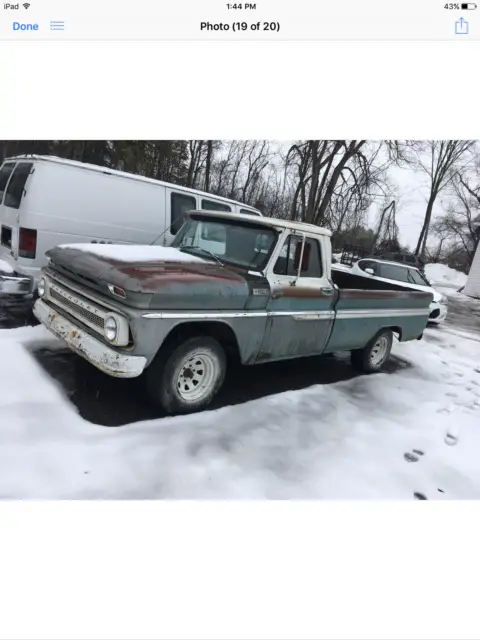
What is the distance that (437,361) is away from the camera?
301 cm

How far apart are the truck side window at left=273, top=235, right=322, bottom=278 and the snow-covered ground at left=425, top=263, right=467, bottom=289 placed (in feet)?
2.41

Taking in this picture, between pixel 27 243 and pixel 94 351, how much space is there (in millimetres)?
1079

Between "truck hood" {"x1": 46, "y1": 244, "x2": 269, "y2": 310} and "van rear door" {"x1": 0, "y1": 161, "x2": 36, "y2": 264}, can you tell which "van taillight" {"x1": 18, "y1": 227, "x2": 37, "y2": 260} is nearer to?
"van rear door" {"x1": 0, "y1": 161, "x2": 36, "y2": 264}

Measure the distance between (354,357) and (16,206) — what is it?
2.82m

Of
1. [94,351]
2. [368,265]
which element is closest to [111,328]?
[94,351]

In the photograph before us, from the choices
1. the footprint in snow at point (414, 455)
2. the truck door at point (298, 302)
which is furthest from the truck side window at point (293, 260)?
the footprint in snow at point (414, 455)

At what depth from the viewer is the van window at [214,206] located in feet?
10.0

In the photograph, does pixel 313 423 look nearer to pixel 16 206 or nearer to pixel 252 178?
pixel 252 178

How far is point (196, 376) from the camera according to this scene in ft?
7.67

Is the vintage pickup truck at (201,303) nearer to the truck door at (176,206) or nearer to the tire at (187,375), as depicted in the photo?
the tire at (187,375)

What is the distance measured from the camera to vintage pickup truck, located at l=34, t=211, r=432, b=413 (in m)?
1.98

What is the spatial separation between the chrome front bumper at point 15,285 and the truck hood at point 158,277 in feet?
0.98

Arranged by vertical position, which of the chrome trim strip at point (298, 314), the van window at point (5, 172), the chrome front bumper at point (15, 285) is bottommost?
the chrome front bumper at point (15, 285)

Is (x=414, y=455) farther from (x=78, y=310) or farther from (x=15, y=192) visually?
(x=15, y=192)
